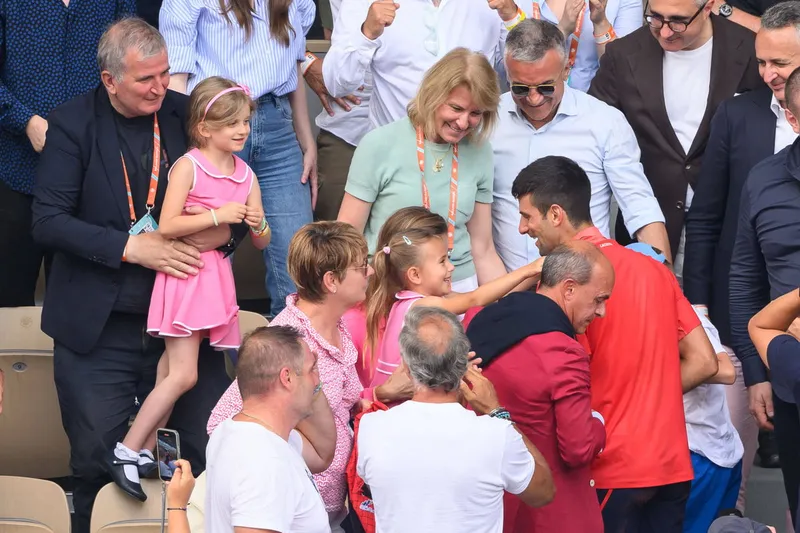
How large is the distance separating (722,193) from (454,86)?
121 cm

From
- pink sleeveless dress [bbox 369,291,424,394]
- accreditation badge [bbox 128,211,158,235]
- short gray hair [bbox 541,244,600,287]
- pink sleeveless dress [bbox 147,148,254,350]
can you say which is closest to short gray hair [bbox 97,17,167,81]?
pink sleeveless dress [bbox 147,148,254,350]

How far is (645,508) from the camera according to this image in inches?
163

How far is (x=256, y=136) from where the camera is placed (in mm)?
5117

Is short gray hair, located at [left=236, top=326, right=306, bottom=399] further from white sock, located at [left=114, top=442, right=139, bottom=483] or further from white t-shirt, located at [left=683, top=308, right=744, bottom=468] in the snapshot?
white t-shirt, located at [left=683, top=308, right=744, bottom=468]

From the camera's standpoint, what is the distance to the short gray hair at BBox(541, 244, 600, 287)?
373 centimetres

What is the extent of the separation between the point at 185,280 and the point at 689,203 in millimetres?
2227

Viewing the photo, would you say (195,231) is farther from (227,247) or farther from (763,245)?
(763,245)

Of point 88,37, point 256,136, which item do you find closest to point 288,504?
point 256,136

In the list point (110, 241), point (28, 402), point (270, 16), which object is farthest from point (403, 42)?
point (28, 402)

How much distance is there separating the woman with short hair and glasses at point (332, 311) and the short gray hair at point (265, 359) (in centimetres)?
53

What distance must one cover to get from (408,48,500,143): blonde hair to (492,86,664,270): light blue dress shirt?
0.34 m

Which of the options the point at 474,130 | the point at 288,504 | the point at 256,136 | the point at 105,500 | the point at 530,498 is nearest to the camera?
the point at 288,504

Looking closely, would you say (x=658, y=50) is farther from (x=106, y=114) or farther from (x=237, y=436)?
(x=237, y=436)

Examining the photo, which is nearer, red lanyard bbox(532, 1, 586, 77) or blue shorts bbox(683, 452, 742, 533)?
blue shorts bbox(683, 452, 742, 533)
